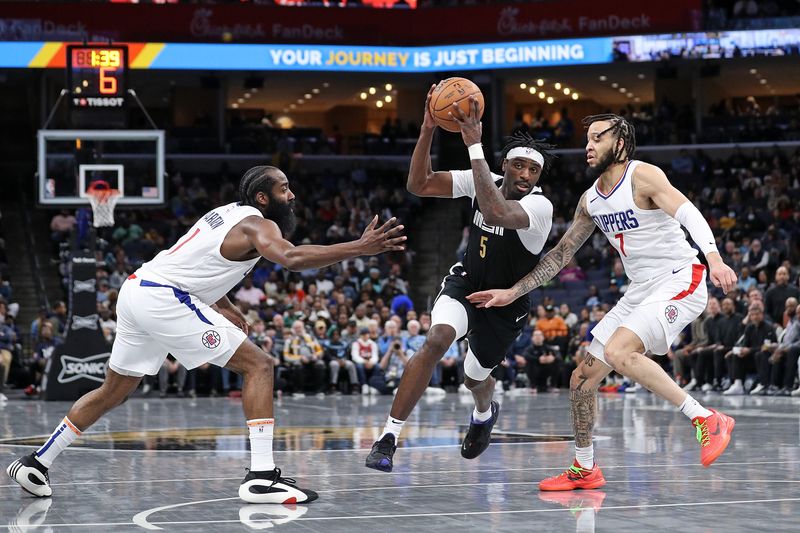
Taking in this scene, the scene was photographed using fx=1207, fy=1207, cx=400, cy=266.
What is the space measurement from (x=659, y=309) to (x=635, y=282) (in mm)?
408

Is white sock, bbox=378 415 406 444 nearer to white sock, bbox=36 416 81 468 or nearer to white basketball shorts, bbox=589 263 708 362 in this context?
white basketball shorts, bbox=589 263 708 362

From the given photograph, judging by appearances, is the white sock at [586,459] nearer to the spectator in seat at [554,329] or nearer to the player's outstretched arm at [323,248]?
the player's outstretched arm at [323,248]

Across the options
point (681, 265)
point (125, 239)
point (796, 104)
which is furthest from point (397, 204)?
point (681, 265)

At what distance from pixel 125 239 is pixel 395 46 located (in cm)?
977

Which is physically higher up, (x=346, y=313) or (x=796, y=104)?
(x=796, y=104)

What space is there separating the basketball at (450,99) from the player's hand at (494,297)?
1094 millimetres

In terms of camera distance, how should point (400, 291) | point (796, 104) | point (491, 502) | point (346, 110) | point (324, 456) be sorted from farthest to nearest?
point (346, 110)
point (796, 104)
point (400, 291)
point (324, 456)
point (491, 502)

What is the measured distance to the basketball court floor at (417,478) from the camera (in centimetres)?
630

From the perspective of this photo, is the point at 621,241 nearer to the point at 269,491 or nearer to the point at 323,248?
the point at 323,248

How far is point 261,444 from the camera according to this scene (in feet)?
23.3

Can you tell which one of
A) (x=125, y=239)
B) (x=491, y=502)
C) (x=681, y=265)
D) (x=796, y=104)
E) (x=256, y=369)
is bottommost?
(x=491, y=502)

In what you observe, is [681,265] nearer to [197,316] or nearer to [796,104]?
[197,316]

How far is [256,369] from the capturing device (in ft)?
23.6

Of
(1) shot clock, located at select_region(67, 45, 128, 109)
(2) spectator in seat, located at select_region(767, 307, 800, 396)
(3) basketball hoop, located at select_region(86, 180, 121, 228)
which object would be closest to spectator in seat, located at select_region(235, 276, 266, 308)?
(3) basketball hoop, located at select_region(86, 180, 121, 228)
